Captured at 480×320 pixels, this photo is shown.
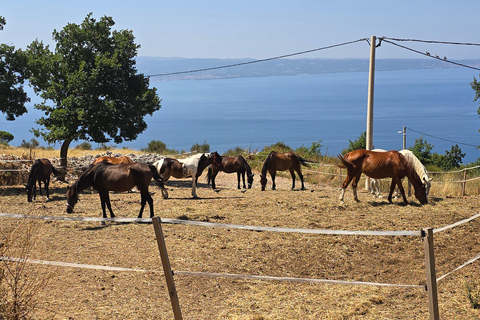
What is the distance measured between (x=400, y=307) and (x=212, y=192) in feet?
38.4

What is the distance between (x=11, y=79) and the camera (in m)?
19.6

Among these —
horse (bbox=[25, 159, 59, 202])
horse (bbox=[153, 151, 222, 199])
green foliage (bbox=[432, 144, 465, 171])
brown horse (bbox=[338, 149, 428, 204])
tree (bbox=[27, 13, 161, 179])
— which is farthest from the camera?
green foliage (bbox=[432, 144, 465, 171])

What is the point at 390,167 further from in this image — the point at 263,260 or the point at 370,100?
the point at 263,260

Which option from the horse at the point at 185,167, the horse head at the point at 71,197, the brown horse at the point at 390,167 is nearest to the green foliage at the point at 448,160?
the brown horse at the point at 390,167

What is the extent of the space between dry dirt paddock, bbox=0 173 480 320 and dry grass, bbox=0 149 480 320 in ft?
0.06

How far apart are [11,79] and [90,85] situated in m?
2.97

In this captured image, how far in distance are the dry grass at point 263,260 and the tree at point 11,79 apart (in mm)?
6656

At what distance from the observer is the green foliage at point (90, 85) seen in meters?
20.7

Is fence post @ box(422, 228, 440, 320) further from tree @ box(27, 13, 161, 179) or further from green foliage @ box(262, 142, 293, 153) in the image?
green foliage @ box(262, 142, 293, 153)

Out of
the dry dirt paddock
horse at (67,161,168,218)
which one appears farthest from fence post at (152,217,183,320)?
horse at (67,161,168,218)

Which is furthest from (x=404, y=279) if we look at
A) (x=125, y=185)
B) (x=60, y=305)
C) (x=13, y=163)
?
(x=13, y=163)

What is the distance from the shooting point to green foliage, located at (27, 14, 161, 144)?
20719 mm

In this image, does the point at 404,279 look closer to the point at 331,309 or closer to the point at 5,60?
the point at 331,309

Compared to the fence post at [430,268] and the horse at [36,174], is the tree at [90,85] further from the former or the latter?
the fence post at [430,268]
